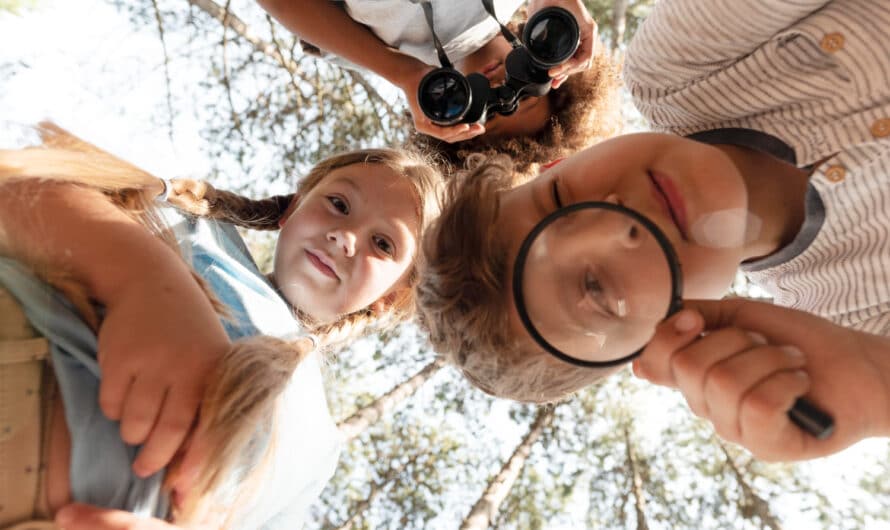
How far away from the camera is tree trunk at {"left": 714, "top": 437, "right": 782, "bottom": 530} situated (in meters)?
4.05

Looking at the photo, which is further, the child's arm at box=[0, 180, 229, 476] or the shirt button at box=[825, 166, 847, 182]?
the shirt button at box=[825, 166, 847, 182]

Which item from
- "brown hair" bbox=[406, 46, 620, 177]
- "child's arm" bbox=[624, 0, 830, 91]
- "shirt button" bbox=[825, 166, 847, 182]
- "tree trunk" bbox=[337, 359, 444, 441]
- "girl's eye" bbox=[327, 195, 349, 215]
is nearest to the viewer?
"shirt button" bbox=[825, 166, 847, 182]

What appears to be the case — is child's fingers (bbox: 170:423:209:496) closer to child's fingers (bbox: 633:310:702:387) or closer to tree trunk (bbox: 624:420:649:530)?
child's fingers (bbox: 633:310:702:387)

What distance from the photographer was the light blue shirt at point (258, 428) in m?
0.73

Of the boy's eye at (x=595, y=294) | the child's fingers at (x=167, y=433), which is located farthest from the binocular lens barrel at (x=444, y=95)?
the child's fingers at (x=167, y=433)

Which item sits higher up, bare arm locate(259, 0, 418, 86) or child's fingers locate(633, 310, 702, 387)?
bare arm locate(259, 0, 418, 86)

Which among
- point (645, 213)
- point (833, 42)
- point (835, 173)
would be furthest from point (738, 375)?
point (833, 42)

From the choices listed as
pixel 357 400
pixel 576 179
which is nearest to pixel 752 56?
pixel 576 179

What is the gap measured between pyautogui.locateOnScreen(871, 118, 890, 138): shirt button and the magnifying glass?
70 cm

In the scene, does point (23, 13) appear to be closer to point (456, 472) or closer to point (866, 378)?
point (866, 378)

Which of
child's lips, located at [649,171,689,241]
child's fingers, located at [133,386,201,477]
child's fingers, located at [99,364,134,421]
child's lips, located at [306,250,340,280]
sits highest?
child's fingers, located at [99,364,134,421]

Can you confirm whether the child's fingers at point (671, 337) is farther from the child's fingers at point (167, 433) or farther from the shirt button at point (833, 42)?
the shirt button at point (833, 42)

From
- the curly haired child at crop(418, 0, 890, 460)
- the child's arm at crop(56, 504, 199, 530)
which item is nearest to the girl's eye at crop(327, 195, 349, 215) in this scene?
the curly haired child at crop(418, 0, 890, 460)

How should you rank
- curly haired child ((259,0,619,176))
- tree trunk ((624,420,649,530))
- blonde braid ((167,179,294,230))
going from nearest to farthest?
blonde braid ((167,179,294,230)) < curly haired child ((259,0,619,176)) < tree trunk ((624,420,649,530))
